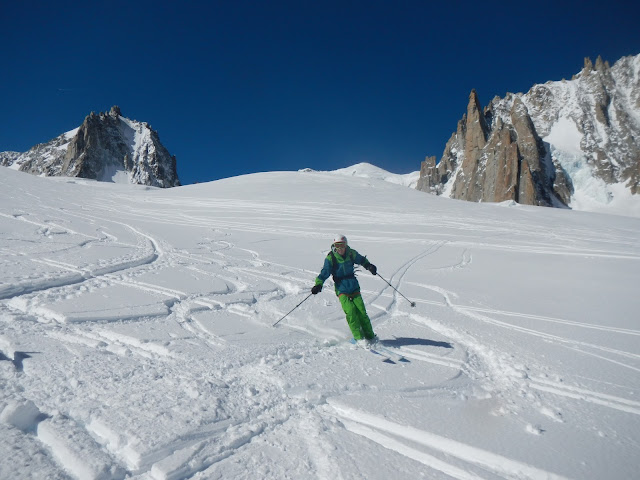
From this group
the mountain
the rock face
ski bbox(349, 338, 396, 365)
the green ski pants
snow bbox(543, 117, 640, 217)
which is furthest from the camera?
the mountain

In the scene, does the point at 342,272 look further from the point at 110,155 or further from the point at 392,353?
the point at 110,155

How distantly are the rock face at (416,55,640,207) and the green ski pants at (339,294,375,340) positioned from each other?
101977 mm

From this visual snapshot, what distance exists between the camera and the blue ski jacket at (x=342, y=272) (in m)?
4.90

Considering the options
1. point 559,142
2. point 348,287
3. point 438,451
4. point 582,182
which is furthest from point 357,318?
point 559,142

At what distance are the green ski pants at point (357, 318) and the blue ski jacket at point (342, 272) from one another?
110 millimetres

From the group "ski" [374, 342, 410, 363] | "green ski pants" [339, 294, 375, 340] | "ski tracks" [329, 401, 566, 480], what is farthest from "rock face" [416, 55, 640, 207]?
"ski tracks" [329, 401, 566, 480]

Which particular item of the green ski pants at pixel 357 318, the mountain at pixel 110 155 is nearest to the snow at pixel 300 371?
the green ski pants at pixel 357 318

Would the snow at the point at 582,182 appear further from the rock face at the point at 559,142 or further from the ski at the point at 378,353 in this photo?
the ski at the point at 378,353

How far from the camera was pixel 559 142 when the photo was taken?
4377 inches

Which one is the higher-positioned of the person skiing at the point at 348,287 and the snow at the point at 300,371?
the person skiing at the point at 348,287

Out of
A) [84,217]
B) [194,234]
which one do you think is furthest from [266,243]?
[84,217]

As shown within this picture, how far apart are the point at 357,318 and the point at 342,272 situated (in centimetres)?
67

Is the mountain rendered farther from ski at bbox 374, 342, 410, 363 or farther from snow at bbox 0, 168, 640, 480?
ski at bbox 374, 342, 410, 363

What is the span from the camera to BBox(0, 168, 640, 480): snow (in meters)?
2.37
